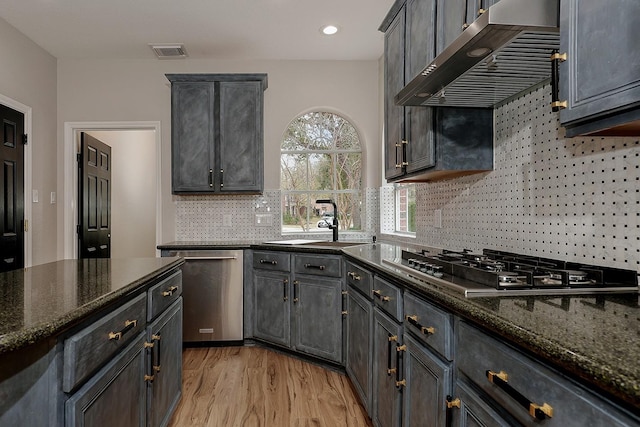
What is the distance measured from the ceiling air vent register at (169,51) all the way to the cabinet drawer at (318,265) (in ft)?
7.59

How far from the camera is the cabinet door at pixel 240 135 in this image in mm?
3607

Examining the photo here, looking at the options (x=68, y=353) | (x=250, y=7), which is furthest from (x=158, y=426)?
(x=250, y=7)

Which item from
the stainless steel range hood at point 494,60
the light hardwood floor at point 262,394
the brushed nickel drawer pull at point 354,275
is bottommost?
the light hardwood floor at point 262,394

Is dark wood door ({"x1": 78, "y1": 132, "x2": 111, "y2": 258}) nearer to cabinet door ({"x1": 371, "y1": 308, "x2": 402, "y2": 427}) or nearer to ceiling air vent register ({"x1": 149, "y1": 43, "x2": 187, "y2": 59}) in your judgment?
ceiling air vent register ({"x1": 149, "y1": 43, "x2": 187, "y2": 59})

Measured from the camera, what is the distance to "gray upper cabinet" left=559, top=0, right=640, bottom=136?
895 millimetres

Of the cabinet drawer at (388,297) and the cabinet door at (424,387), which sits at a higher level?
the cabinet drawer at (388,297)

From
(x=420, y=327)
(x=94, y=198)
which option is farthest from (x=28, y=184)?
(x=420, y=327)

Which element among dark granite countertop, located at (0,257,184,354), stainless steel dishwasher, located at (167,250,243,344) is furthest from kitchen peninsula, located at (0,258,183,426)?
stainless steel dishwasher, located at (167,250,243,344)

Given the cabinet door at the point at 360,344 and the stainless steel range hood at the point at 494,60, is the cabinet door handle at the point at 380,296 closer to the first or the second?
the cabinet door at the point at 360,344

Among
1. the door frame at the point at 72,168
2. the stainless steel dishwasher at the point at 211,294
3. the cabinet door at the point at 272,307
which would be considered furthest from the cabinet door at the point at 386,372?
the door frame at the point at 72,168

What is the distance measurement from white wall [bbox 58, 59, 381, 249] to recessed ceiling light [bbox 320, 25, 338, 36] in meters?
0.61

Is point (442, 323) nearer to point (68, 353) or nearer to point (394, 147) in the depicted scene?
point (68, 353)

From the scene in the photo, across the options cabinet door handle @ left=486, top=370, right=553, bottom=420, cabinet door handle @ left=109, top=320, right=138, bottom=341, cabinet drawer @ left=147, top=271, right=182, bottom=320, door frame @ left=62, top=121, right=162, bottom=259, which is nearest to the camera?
cabinet door handle @ left=486, top=370, right=553, bottom=420

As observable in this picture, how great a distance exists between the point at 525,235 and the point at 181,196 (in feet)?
10.5
